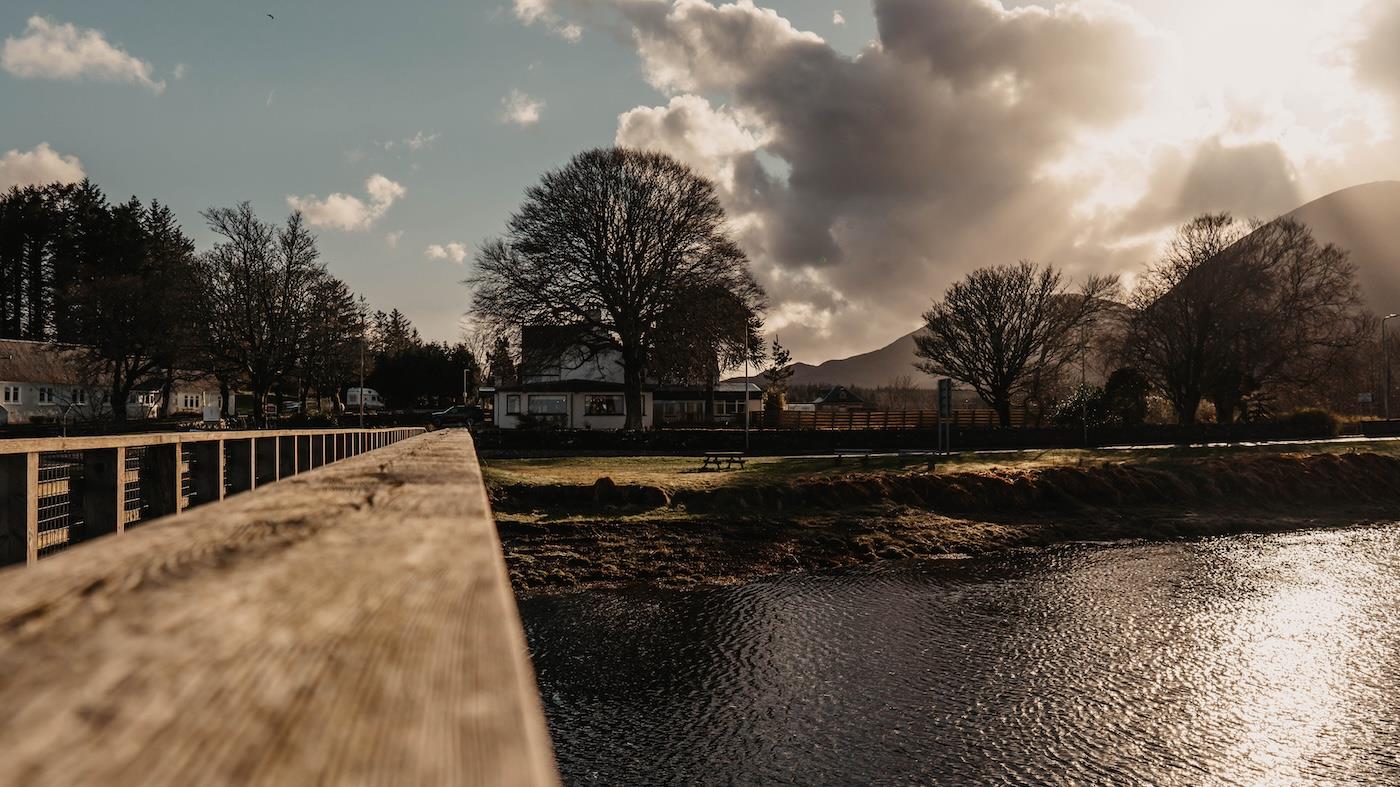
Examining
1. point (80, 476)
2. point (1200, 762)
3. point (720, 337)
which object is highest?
point (720, 337)

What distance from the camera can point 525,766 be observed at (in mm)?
684

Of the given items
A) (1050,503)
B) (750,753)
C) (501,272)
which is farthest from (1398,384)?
(750,753)

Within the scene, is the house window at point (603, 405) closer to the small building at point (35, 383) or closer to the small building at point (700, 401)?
the small building at point (700, 401)

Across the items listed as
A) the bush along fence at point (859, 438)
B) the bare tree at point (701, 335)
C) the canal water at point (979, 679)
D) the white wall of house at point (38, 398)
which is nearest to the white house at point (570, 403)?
the bare tree at point (701, 335)

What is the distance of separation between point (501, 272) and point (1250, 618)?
34599 mm

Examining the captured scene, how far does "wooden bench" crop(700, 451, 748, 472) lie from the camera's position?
28750mm

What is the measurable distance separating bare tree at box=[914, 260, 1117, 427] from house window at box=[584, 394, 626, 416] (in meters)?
20.9

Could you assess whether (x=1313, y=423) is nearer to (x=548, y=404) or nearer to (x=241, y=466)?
(x=548, y=404)

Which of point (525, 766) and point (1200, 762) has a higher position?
point (525, 766)

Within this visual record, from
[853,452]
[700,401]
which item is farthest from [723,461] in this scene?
[700,401]

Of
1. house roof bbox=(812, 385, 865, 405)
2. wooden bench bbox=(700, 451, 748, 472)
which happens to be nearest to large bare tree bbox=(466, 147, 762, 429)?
wooden bench bbox=(700, 451, 748, 472)

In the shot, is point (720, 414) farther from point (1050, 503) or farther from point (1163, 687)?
point (1163, 687)

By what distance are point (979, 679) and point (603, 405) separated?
1752 inches

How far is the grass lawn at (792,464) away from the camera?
2512 centimetres
